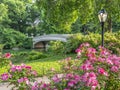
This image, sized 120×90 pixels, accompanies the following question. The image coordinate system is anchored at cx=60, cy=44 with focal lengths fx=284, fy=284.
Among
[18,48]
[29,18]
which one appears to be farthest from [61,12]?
[29,18]

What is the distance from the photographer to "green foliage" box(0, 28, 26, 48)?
32.4m

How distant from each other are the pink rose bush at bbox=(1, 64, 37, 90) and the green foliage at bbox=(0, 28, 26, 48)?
27888 mm

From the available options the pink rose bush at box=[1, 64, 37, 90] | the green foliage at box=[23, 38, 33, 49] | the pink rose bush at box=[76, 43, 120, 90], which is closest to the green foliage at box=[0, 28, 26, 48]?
the green foliage at box=[23, 38, 33, 49]

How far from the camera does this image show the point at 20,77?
4777mm

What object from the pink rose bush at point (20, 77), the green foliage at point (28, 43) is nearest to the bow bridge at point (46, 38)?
the green foliage at point (28, 43)

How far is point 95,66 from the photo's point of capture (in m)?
4.95

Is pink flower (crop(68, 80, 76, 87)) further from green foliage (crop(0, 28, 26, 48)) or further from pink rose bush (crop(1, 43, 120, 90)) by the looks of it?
green foliage (crop(0, 28, 26, 48))

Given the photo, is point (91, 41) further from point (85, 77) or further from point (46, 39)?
point (46, 39)

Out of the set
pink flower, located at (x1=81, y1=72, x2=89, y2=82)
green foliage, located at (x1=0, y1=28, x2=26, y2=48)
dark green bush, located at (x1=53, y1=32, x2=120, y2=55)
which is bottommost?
green foliage, located at (x1=0, y1=28, x2=26, y2=48)

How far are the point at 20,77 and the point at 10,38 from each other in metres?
28.5

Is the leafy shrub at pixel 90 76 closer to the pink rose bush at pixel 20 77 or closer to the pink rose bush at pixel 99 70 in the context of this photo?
the pink rose bush at pixel 99 70

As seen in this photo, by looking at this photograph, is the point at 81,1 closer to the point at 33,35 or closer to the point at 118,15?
the point at 118,15

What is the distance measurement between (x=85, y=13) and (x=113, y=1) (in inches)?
78.3

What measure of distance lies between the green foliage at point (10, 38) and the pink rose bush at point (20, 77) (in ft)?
91.5
